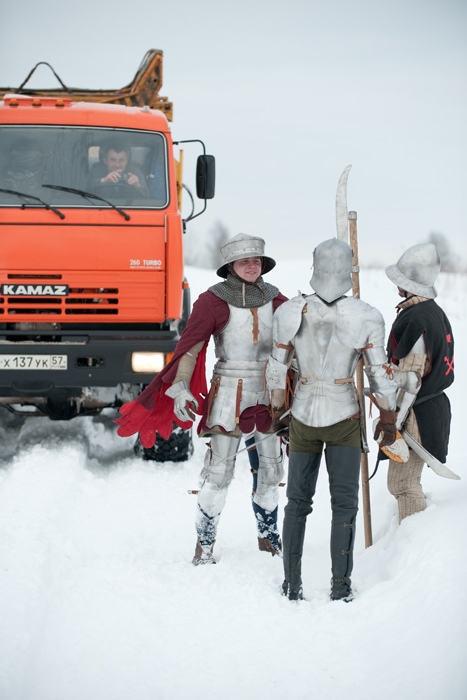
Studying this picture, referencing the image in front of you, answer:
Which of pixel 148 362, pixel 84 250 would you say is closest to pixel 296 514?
pixel 148 362

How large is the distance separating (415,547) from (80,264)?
3.09 meters

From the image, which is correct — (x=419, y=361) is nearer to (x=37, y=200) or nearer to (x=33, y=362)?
(x=33, y=362)

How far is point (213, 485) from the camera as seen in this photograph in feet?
11.5

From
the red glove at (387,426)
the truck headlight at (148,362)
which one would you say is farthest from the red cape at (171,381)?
the truck headlight at (148,362)

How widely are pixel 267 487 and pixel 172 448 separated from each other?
79.3 inches

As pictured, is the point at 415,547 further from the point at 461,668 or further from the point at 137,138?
the point at 137,138

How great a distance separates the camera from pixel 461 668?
225cm

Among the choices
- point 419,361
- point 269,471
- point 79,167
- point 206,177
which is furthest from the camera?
point 206,177

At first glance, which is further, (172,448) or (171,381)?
(172,448)

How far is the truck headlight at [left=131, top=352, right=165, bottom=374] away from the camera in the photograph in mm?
4781

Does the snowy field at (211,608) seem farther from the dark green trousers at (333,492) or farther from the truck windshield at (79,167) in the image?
the truck windshield at (79,167)

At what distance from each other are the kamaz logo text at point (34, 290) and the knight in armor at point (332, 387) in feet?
7.64

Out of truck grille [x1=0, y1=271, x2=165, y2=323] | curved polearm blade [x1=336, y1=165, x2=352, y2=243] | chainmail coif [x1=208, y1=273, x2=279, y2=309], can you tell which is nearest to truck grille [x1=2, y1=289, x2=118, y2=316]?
truck grille [x1=0, y1=271, x2=165, y2=323]

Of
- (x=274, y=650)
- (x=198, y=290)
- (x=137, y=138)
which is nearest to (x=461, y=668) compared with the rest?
(x=274, y=650)
